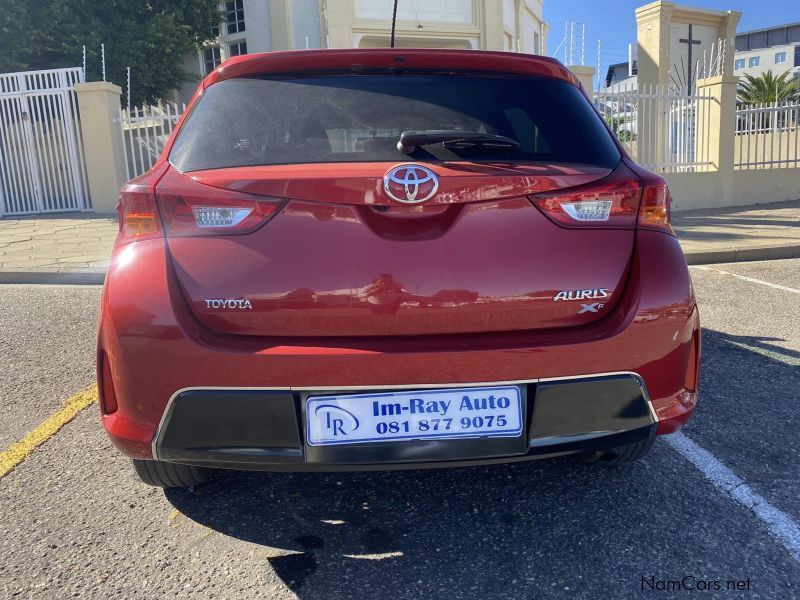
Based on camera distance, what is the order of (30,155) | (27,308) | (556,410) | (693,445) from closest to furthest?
(556,410), (693,445), (27,308), (30,155)

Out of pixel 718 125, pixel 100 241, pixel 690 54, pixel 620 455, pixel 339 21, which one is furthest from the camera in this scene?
pixel 339 21

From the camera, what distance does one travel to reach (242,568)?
2.04 m

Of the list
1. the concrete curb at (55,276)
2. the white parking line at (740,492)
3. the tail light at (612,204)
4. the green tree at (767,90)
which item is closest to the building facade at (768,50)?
the green tree at (767,90)

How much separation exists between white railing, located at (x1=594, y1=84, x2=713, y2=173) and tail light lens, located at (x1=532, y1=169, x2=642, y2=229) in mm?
11097

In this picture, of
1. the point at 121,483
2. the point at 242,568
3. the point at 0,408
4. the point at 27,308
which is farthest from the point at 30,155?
the point at 242,568

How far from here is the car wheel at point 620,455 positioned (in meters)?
2.38

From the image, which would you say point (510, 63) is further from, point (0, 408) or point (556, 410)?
point (0, 408)

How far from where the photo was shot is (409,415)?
73.0 inches

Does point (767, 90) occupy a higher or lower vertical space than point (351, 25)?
lower

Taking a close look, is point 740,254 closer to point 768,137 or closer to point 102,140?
point 768,137

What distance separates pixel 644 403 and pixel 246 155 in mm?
1401

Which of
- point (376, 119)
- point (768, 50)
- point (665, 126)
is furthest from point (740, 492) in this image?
point (768, 50)

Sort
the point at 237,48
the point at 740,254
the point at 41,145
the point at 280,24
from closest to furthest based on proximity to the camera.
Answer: the point at 740,254 < the point at 41,145 < the point at 280,24 < the point at 237,48

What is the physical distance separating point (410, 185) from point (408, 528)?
115cm
